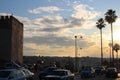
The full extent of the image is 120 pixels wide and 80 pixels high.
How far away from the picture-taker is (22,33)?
109m

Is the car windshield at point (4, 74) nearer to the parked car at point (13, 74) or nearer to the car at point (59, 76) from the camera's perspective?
the parked car at point (13, 74)

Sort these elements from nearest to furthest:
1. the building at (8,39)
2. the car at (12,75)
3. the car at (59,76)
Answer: the car at (12,75)
the car at (59,76)
the building at (8,39)

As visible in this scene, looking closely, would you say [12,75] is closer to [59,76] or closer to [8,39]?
[59,76]

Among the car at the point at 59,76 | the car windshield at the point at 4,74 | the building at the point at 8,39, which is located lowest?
the car at the point at 59,76

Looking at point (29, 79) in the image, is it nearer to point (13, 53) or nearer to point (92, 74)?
point (92, 74)

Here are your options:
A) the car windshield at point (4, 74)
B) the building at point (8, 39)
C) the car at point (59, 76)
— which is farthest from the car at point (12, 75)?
the building at point (8, 39)

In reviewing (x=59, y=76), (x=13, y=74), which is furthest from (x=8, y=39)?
(x=13, y=74)

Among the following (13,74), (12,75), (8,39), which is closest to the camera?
(12,75)

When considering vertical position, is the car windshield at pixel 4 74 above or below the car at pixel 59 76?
above

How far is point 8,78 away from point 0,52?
65930 millimetres

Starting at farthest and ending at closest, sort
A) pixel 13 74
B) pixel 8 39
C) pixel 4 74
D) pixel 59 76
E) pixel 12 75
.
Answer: pixel 8 39, pixel 59 76, pixel 13 74, pixel 4 74, pixel 12 75

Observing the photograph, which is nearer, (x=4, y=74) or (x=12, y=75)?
(x=12, y=75)

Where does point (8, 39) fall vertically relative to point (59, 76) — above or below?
above

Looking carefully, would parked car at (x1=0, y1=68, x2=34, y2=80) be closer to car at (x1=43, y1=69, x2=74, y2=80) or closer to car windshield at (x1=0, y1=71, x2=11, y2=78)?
car windshield at (x1=0, y1=71, x2=11, y2=78)
